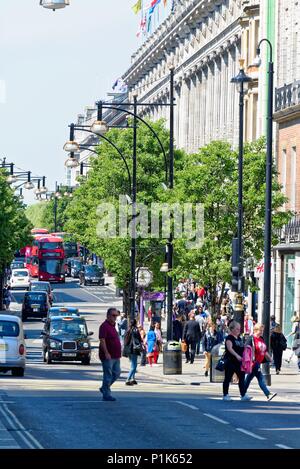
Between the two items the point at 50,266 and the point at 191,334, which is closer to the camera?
the point at 191,334

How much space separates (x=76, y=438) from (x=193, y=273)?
29.3 metres

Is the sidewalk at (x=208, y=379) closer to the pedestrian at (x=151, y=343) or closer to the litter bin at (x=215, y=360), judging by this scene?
the litter bin at (x=215, y=360)

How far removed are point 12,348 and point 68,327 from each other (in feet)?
41.0

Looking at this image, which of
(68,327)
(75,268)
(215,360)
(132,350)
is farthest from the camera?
(75,268)

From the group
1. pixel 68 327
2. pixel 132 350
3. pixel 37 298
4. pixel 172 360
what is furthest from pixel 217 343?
pixel 37 298

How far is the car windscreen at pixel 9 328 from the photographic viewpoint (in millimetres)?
41438

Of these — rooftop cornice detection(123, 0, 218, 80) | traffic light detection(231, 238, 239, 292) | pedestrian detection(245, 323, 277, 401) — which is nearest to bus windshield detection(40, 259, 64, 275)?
rooftop cornice detection(123, 0, 218, 80)

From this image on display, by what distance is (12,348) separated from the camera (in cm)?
4050

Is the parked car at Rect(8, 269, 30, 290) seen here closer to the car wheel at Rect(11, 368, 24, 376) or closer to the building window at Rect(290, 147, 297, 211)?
the building window at Rect(290, 147, 297, 211)

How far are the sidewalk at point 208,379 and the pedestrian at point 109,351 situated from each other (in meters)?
4.42

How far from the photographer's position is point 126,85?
488 ft

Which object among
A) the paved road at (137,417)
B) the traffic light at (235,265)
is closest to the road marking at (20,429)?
the paved road at (137,417)

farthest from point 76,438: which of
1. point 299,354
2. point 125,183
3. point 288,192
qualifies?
point 125,183

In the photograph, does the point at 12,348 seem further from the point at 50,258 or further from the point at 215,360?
the point at 50,258
